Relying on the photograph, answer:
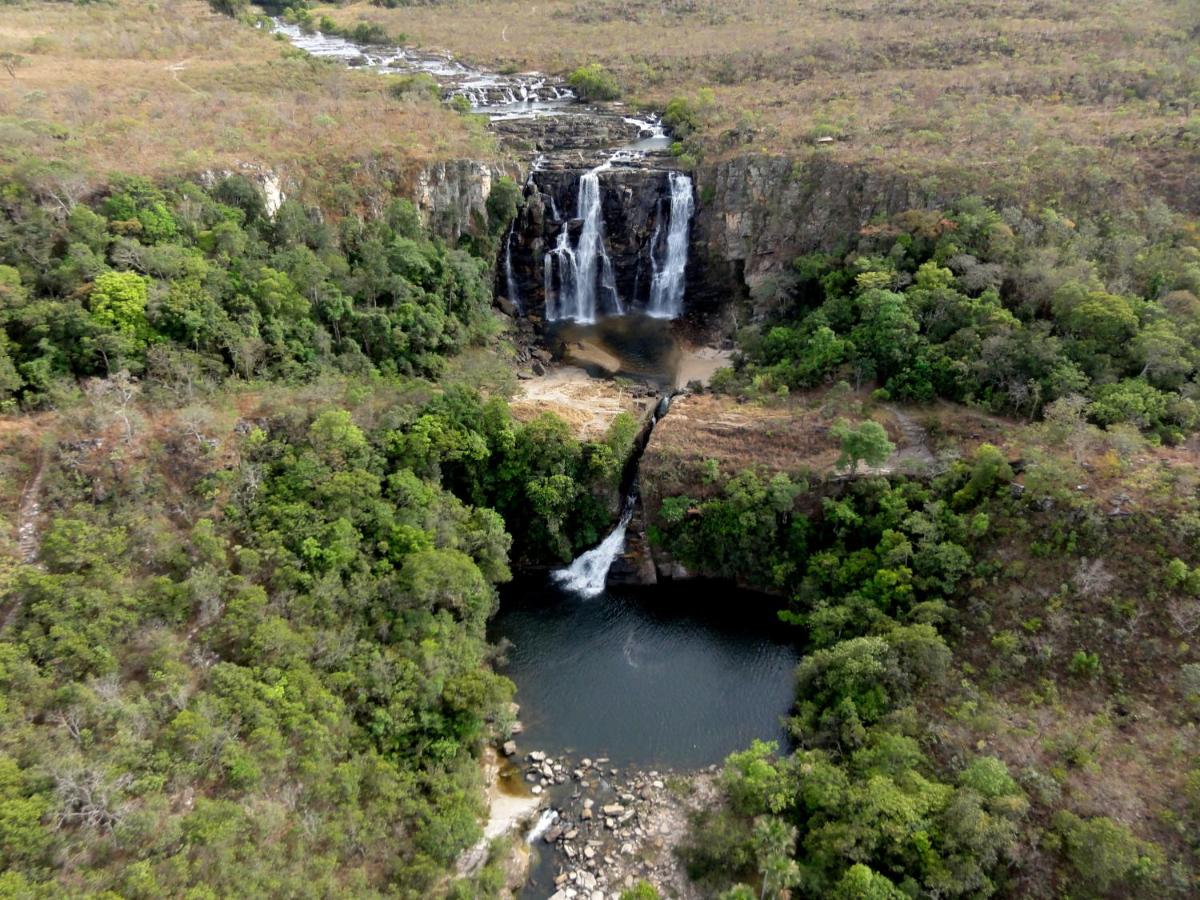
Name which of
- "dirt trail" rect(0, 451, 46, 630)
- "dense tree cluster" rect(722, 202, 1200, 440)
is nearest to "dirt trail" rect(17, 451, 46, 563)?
"dirt trail" rect(0, 451, 46, 630)

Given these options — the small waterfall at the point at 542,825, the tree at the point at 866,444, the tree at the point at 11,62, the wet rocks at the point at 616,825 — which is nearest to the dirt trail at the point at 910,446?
the tree at the point at 866,444

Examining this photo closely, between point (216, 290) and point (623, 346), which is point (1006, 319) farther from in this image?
point (216, 290)

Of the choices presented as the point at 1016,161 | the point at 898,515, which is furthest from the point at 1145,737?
the point at 1016,161

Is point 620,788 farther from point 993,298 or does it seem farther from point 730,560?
point 993,298

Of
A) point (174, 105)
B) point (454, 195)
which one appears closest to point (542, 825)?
point (454, 195)

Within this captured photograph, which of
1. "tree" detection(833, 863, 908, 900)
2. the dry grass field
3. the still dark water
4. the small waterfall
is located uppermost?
the dry grass field

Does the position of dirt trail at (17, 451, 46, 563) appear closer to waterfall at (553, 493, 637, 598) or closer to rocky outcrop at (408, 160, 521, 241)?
waterfall at (553, 493, 637, 598)
